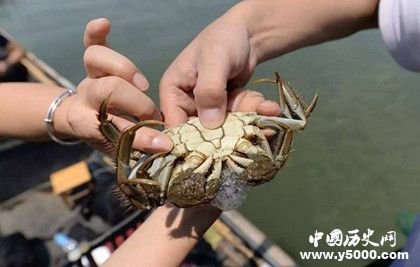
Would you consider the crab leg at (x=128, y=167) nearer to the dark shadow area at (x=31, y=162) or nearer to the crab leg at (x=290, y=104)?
the crab leg at (x=290, y=104)

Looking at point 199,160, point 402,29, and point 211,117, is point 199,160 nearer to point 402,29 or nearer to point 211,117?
point 211,117

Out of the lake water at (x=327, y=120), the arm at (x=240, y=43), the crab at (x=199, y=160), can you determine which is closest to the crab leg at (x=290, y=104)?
the crab at (x=199, y=160)

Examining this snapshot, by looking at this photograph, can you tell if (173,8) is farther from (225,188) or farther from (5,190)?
(225,188)

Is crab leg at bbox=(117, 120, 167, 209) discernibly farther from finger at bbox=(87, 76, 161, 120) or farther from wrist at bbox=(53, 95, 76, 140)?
wrist at bbox=(53, 95, 76, 140)

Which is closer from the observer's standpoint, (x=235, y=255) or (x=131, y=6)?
(x=235, y=255)

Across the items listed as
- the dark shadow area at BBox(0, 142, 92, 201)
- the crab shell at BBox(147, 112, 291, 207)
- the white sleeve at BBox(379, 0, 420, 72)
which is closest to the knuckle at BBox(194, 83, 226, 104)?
the crab shell at BBox(147, 112, 291, 207)

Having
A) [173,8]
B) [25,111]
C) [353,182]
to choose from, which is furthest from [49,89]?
[173,8]

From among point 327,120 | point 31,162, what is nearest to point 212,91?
point 31,162

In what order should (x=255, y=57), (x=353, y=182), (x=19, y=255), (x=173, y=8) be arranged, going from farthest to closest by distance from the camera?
(x=173, y=8) → (x=353, y=182) → (x=19, y=255) → (x=255, y=57)
